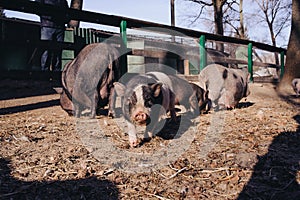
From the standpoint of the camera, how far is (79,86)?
412 centimetres

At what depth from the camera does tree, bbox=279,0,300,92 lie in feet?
26.8

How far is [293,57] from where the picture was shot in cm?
827

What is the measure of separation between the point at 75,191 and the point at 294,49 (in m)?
7.73

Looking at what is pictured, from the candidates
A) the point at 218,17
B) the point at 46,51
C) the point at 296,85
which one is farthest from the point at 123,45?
the point at 218,17

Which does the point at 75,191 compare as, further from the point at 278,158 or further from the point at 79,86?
the point at 79,86

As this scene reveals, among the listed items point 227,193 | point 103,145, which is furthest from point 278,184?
point 103,145

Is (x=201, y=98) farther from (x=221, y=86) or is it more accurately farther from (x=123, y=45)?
(x=123, y=45)

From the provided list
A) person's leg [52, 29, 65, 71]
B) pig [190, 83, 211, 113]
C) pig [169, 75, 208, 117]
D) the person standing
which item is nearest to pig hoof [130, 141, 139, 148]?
pig [169, 75, 208, 117]

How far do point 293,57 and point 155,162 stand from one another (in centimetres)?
693

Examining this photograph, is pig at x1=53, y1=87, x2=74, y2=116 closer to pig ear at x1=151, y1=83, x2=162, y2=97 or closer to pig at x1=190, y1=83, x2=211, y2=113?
pig ear at x1=151, y1=83, x2=162, y2=97

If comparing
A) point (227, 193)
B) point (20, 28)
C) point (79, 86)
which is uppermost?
point (20, 28)

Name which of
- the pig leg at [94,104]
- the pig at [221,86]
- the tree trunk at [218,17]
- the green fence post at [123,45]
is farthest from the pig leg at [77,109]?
the tree trunk at [218,17]

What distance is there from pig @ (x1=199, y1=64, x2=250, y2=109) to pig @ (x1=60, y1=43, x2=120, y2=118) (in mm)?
1611

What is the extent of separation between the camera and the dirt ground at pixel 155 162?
192 cm
